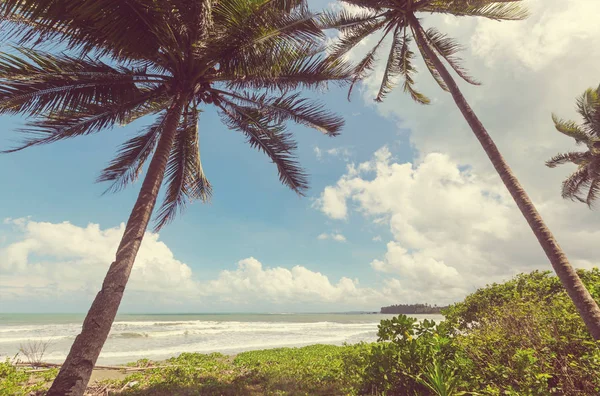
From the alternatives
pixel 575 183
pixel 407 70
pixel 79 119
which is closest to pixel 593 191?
pixel 575 183

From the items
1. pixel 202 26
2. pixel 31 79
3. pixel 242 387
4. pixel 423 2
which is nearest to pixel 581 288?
pixel 242 387

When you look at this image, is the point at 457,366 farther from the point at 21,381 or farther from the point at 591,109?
the point at 591,109

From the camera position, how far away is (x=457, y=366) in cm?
410

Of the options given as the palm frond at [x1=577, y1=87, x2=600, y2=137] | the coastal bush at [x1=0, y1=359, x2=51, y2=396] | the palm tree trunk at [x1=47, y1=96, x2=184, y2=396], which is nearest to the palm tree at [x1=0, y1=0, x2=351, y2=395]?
the palm tree trunk at [x1=47, y1=96, x2=184, y2=396]

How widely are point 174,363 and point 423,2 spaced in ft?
41.6

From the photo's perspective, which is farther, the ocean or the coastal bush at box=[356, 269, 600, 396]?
the ocean

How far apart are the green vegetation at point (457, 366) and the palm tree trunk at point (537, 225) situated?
0.36 metres

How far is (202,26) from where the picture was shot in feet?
18.8

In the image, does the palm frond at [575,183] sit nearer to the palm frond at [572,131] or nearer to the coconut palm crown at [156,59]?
the palm frond at [572,131]

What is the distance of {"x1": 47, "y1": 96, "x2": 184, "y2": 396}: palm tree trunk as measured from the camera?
A: 384cm

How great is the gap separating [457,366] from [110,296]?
506 centimetres

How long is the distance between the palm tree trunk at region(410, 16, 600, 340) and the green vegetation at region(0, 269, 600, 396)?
0.36 meters

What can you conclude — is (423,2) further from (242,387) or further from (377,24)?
(242,387)

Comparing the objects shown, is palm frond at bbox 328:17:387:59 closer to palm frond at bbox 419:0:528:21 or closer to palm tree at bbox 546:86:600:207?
palm frond at bbox 419:0:528:21
